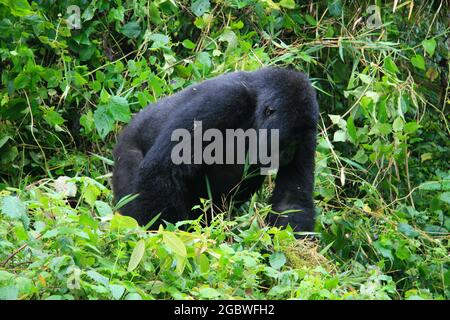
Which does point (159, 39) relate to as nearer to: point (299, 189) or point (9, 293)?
point (299, 189)

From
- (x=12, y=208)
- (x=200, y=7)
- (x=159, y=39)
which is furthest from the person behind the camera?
(x=200, y=7)

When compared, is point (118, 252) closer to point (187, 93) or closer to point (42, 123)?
point (187, 93)

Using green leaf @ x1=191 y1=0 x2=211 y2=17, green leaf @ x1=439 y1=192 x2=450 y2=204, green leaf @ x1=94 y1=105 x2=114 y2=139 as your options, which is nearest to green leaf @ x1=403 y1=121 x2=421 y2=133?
green leaf @ x1=439 y1=192 x2=450 y2=204

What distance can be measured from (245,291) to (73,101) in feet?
10.0

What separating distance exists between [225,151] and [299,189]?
489mm

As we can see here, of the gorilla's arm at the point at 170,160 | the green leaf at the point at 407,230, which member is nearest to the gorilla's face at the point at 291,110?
the gorilla's arm at the point at 170,160

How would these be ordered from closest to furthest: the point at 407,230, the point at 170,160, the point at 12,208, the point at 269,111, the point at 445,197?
the point at 12,208, the point at 170,160, the point at 269,111, the point at 407,230, the point at 445,197

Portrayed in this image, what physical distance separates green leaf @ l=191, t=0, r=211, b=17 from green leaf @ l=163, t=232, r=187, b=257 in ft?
10.7

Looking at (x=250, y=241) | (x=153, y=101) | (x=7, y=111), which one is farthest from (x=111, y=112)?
(x=250, y=241)

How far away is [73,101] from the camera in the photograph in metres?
6.45

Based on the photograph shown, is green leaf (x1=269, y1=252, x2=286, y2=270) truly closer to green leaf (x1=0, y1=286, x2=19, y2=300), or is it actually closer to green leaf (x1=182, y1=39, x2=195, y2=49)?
green leaf (x1=0, y1=286, x2=19, y2=300)

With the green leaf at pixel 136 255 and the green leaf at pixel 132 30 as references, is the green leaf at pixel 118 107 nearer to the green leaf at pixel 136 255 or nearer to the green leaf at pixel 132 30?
the green leaf at pixel 132 30

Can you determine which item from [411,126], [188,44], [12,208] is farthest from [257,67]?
[12,208]

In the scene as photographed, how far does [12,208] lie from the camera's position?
3650 millimetres
